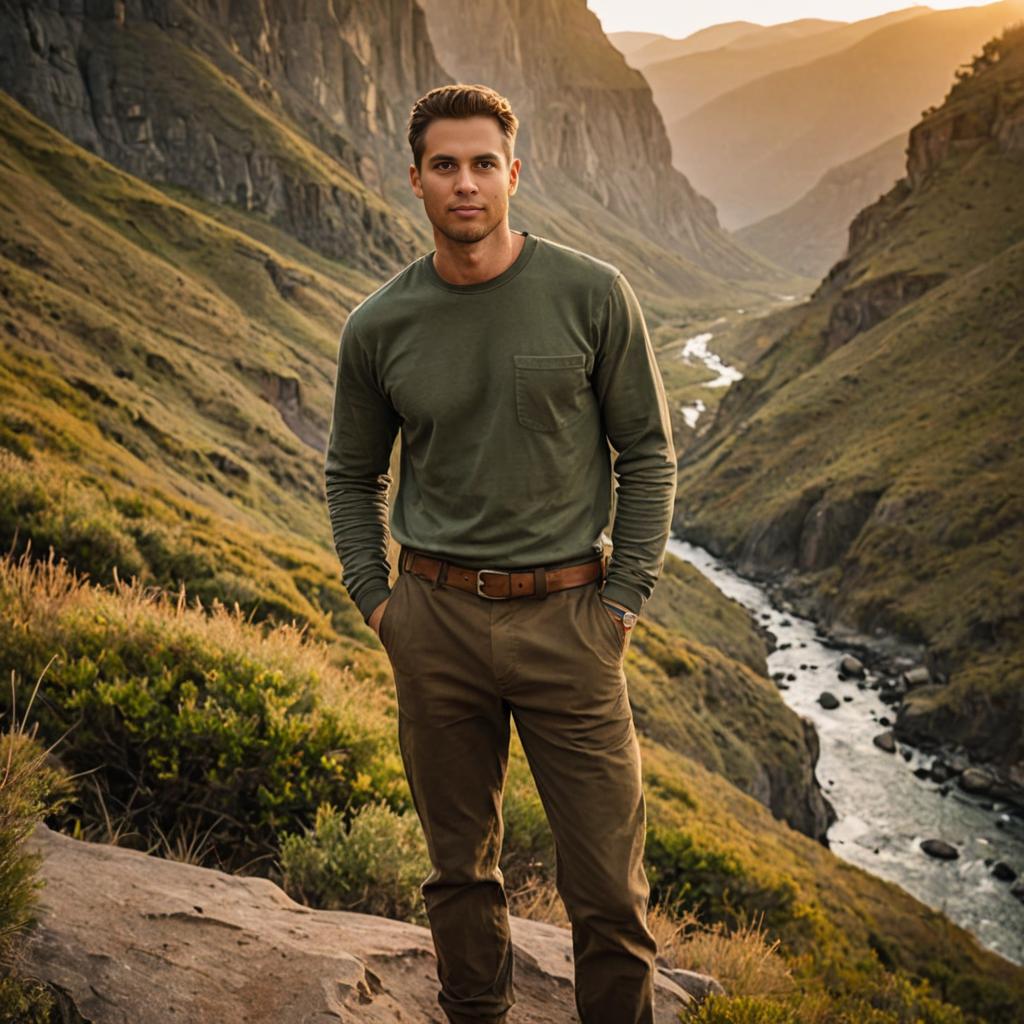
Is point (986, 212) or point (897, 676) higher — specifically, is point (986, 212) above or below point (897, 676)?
above

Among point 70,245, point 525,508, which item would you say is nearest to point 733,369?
point 70,245

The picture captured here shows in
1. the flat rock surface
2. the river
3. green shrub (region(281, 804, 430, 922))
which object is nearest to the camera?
the flat rock surface

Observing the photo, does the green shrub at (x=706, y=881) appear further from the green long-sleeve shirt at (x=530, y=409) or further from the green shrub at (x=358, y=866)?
the green long-sleeve shirt at (x=530, y=409)

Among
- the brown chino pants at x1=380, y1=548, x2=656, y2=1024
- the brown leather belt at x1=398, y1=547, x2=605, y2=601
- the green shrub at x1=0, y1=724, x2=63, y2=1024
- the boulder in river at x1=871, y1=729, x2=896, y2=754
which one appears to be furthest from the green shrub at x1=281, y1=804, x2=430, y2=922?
the boulder in river at x1=871, y1=729, x2=896, y2=754

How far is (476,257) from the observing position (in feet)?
10.5

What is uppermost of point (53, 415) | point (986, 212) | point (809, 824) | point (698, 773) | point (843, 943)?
point (986, 212)

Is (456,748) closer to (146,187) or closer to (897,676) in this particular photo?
(897,676)

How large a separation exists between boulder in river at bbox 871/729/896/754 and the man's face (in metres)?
31.2

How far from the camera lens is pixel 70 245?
35.9 metres

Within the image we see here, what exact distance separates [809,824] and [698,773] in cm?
683

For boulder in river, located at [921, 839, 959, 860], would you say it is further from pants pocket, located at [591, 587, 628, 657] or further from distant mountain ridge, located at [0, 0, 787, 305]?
distant mountain ridge, located at [0, 0, 787, 305]

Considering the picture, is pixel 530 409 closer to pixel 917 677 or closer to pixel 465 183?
pixel 465 183

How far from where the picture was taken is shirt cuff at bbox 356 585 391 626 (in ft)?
11.6

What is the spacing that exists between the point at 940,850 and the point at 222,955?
2524 centimetres
